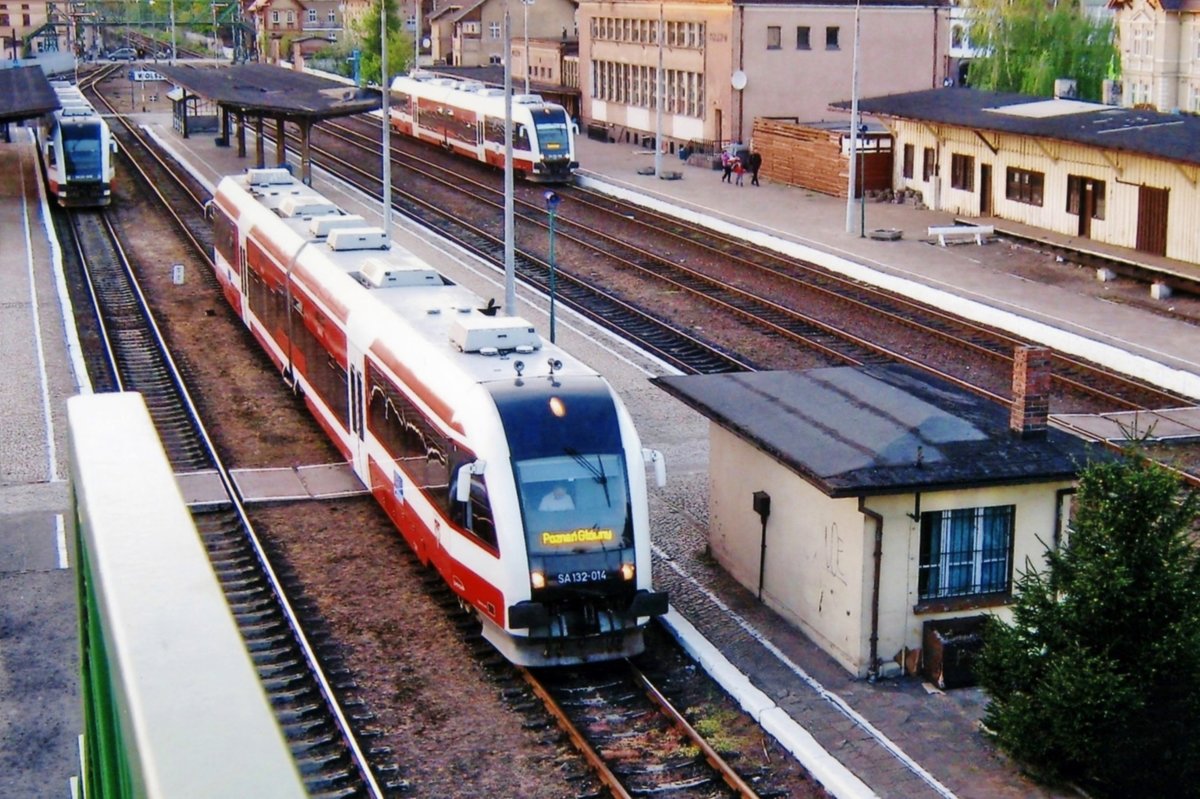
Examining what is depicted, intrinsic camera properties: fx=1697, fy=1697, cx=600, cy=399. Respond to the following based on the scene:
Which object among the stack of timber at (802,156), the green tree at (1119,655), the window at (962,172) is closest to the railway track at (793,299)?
the stack of timber at (802,156)

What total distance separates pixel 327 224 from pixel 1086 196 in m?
20.4

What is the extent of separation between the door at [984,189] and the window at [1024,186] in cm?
102

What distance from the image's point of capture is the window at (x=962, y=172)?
1779 inches

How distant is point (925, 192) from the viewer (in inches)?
1893

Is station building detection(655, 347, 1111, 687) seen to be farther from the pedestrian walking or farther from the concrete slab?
the pedestrian walking

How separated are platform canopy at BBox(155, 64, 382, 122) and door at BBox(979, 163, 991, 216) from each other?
1713 centimetres

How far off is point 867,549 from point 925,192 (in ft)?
112

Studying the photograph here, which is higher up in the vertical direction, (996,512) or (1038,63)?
(1038,63)

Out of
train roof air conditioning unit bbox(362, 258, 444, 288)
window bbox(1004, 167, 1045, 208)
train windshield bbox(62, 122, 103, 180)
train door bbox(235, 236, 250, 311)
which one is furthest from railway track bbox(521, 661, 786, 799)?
train windshield bbox(62, 122, 103, 180)

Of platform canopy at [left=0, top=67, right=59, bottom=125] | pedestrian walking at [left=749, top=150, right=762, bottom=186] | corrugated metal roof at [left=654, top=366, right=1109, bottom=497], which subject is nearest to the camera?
corrugated metal roof at [left=654, top=366, right=1109, bottom=497]

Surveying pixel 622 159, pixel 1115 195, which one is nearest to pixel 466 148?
pixel 622 159

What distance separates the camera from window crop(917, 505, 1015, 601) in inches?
622

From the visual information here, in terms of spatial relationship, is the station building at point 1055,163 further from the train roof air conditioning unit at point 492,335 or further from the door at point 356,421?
the train roof air conditioning unit at point 492,335

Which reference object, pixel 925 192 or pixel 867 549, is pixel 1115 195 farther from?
pixel 867 549
